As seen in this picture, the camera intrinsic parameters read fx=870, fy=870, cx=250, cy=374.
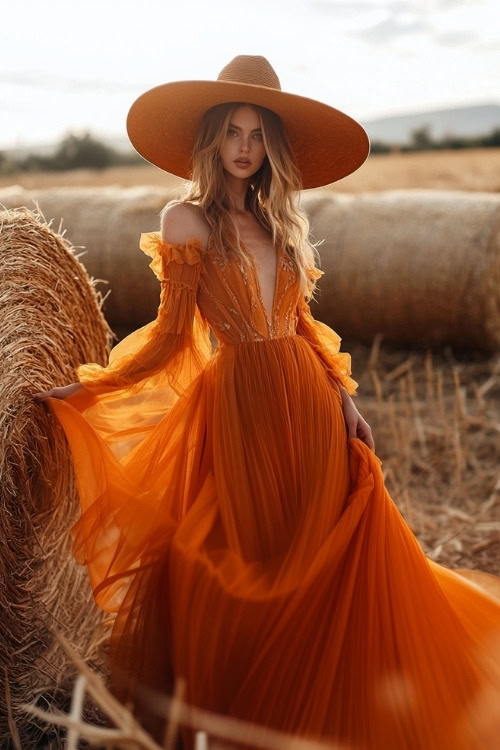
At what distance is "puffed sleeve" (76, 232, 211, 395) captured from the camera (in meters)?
2.35

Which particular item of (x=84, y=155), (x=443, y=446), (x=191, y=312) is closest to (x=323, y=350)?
(x=191, y=312)

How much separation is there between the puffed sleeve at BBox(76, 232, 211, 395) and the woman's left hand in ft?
1.44

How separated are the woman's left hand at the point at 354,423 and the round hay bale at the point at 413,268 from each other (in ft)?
11.8

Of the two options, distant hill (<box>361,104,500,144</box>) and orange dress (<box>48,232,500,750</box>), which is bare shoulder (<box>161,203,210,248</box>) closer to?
orange dress (<box>48,232,500,750</box>)

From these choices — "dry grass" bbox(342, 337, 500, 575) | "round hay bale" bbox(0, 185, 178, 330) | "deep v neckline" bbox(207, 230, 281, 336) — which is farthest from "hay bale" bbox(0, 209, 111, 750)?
"round hay bale" bbox(0, 185, 178, 330)

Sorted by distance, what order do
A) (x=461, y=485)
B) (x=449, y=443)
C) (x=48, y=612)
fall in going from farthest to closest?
(x=449, y=443) < (x=461, y=485) < (x=48, y=612)

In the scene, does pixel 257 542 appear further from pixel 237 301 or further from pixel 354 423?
pixel 237 301

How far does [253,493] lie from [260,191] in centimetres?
89

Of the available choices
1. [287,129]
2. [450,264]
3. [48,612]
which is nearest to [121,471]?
[48,612]

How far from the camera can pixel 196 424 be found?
2.47 metres

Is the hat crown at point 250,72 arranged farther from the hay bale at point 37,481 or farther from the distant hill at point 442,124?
the distant hill at point 442,124

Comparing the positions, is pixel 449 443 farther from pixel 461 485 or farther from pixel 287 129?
pixel 287 129

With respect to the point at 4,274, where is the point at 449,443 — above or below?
below

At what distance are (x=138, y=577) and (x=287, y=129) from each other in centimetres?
135
